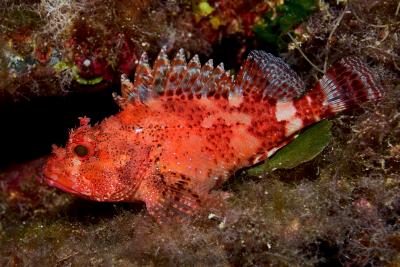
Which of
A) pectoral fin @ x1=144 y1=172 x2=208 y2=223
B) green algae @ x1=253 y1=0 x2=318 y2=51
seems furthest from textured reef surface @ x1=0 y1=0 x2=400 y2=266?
pectoral fin @ x1=144 y1=172 x2=208 y2=223

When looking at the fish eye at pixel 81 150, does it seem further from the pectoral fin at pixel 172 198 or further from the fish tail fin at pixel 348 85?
the fish tail fin at pixel 348 85

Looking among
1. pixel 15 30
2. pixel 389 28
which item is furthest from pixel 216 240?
pixel 15 30

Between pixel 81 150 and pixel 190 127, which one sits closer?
pixel 81 150

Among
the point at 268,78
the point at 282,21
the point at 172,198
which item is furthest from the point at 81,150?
the point at 282,21

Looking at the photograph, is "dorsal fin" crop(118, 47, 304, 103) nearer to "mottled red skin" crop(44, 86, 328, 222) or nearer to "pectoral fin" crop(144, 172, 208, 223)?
"mottled red skin" crop(44, 86, 328, 222)

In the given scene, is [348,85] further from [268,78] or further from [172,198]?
[172,198]

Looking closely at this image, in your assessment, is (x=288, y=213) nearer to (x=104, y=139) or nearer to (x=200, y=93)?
(x=200, y=93)
